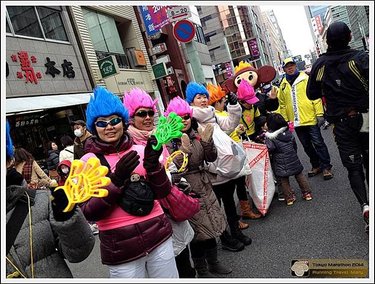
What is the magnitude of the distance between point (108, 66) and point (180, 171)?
11.1 metres

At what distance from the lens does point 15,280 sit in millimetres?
1666

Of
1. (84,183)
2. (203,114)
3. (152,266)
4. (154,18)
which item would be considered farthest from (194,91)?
(154,18)

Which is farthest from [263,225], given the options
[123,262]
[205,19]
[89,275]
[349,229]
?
[205,19]

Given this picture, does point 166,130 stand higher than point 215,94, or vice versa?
point 215,94

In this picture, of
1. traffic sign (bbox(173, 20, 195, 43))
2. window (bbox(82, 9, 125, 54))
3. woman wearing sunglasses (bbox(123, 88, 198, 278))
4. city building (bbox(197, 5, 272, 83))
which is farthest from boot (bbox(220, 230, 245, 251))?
city building (bbox(197, 5, 272, 83))

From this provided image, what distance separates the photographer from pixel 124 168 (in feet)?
6.64

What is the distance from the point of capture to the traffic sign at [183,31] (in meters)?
17.6

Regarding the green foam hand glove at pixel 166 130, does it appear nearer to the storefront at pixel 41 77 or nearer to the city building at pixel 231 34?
the storefront at pixel 41 77

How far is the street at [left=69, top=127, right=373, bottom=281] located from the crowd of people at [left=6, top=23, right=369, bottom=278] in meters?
0.15

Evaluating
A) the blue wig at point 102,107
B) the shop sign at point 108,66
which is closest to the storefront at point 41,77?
the shop sign at point 108,66

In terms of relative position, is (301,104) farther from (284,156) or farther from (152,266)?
(152,266)

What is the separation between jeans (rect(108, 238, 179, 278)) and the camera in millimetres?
2186

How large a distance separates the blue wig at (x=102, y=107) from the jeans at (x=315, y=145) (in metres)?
3.92

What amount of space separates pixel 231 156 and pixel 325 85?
1150 mm
